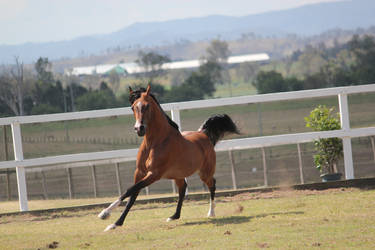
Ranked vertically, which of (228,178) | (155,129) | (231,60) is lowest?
(228,178)

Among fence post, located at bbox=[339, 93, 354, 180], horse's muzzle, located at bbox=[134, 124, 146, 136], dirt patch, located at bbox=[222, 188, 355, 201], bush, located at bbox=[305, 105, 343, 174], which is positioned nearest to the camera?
horse's muzzle, located at bbox=[134, 124, 146, 136]

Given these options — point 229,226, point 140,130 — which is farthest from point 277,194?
point 140,130

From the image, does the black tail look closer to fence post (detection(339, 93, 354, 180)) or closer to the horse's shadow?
the horse's shadow

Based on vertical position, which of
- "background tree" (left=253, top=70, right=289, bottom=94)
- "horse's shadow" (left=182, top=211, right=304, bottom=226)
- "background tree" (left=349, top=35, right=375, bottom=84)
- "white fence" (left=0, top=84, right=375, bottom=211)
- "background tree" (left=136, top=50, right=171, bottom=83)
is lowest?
"horse's shadow" (left=182, top=211, right=304, bottom=226)

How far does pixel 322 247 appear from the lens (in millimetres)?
5676

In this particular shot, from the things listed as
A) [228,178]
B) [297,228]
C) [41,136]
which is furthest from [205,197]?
[228,178]

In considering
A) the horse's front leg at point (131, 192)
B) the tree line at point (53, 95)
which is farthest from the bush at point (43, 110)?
the horse's front leg at point (131, 192)

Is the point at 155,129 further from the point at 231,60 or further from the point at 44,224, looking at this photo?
the point at 231,60

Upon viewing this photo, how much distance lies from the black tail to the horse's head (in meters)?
1.71

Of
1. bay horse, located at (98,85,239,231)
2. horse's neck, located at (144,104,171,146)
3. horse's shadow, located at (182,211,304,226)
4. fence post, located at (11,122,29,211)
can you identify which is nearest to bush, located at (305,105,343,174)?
horse's shadow, located at (182,211,304,226)

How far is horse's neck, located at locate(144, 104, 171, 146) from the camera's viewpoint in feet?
25.1

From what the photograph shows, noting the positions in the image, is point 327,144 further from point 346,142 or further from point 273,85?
point 273,85

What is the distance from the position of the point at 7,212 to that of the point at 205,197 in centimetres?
352

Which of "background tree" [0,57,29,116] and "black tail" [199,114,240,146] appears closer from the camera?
"black tail" [199,114,240,146]
